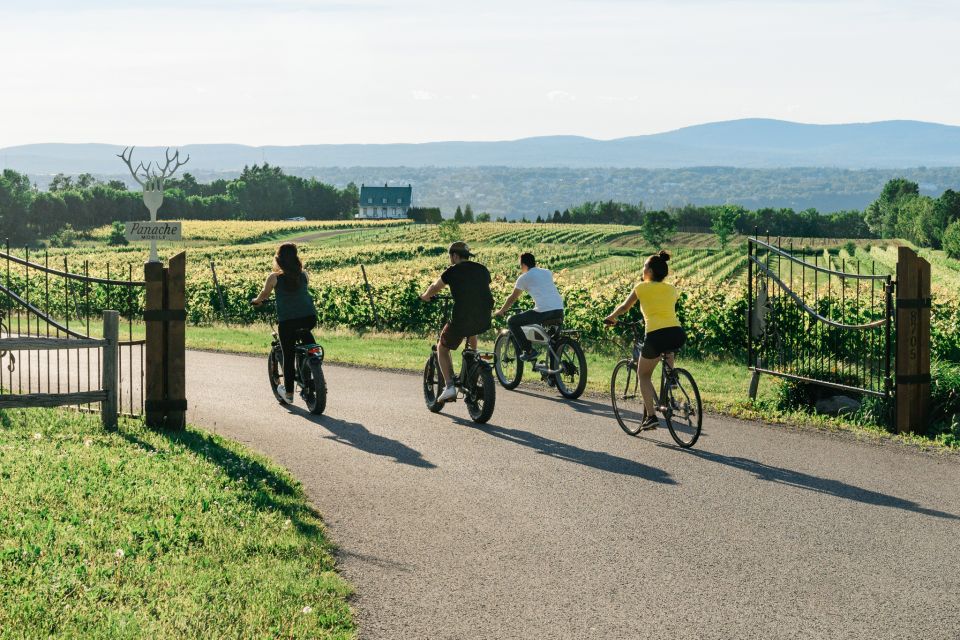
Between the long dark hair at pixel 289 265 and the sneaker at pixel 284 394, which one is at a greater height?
the long dark hair at pixel 289 265

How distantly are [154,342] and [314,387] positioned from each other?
2.23m

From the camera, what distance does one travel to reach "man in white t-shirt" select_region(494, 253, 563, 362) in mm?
13219

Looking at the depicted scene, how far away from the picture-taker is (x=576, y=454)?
32.0ft

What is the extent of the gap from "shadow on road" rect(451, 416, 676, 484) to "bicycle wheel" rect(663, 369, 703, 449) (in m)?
0.84

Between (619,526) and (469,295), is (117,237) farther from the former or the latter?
(619,526)

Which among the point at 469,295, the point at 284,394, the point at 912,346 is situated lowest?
the point at 284,394

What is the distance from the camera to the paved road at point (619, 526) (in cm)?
550

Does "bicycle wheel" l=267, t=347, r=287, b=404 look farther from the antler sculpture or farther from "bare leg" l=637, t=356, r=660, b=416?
the antler sculpture

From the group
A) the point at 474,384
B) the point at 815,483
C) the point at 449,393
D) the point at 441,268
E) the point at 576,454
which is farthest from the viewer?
the point at 441,268

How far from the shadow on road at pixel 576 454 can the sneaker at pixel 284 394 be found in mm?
2246

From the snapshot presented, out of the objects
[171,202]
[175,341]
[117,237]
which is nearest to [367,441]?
[175,341]

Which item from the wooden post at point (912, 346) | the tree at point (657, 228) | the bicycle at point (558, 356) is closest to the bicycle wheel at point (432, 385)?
the bicycle at point (558, 356)

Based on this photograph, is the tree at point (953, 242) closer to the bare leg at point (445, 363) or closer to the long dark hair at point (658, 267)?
the bare leg at point (445, 363)

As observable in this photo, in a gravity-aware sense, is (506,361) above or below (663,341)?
below
